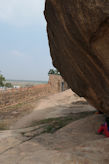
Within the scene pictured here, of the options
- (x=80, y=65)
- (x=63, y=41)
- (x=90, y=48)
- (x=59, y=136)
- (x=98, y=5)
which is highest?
(x=98, y=5)

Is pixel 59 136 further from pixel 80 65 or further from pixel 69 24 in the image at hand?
pixel 69 24

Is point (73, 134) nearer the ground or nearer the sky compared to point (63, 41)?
nearer the ground

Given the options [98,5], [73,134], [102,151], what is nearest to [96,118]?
[73,134]

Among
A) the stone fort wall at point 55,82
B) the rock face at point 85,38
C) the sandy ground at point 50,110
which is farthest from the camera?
the stone fort wall at point 55,82

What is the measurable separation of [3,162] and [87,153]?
1.64m

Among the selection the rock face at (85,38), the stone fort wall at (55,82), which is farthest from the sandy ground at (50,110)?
the stone fort wall at (55,82)

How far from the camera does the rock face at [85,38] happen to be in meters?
2.53

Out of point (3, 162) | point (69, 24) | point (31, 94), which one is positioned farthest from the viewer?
point (31, 94)

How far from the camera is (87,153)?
291 cm

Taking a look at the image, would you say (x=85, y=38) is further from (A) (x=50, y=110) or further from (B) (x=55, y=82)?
(B) (x=55, y=82)

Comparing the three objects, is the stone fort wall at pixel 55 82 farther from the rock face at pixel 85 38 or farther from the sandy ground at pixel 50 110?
the rock face at pixel 85 38

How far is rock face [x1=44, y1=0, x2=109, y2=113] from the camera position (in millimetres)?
2530

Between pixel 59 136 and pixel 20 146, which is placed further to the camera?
pixel 59 136

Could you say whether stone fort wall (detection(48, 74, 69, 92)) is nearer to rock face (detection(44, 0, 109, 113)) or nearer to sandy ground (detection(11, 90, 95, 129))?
sandy ground (detection(11, 90, 95, 129))
